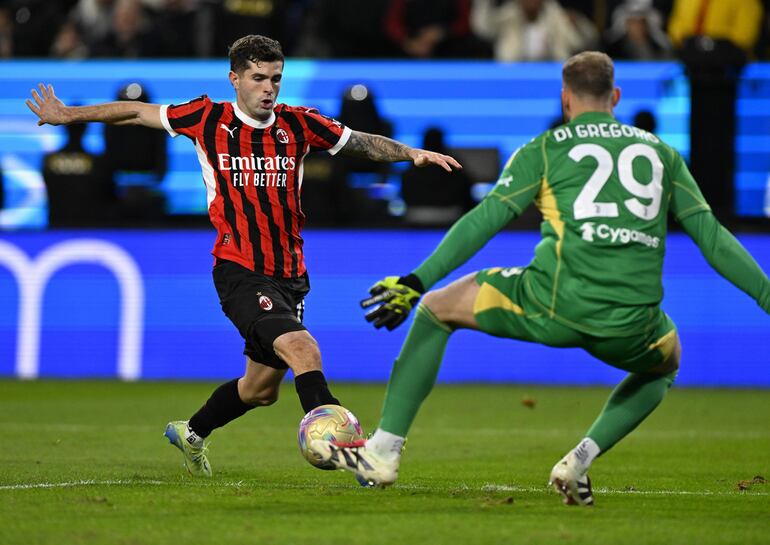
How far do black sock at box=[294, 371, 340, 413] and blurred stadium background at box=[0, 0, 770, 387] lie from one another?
23.2 feet

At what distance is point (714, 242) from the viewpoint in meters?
5.80

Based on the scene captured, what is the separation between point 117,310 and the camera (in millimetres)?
13688

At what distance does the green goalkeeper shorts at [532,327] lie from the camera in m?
5.70

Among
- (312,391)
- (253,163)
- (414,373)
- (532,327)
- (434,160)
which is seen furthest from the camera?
(253,163)

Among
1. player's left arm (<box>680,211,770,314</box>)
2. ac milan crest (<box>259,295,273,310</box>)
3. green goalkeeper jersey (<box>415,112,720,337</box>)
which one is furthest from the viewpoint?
ac milan crest (<box>259,295,273,310</box>)

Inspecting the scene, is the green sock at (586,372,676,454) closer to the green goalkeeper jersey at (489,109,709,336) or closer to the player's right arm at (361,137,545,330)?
the green goalkeeper jersey at (489,109,709,336)

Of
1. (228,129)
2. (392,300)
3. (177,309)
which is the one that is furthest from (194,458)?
(177,309)

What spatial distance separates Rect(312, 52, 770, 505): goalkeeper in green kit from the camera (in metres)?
5.66

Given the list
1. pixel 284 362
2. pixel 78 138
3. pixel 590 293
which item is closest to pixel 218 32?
pixel 78 138

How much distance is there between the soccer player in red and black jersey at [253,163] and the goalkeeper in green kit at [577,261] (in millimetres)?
1132

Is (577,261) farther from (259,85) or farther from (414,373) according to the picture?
(259,85)

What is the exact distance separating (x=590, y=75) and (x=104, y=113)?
8.20ft

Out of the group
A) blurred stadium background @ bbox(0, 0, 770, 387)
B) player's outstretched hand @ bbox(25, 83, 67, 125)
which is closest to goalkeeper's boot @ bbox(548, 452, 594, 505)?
player's outstretched hand @ bbox(25, 83, 67, 125)

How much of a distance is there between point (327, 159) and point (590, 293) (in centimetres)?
844
